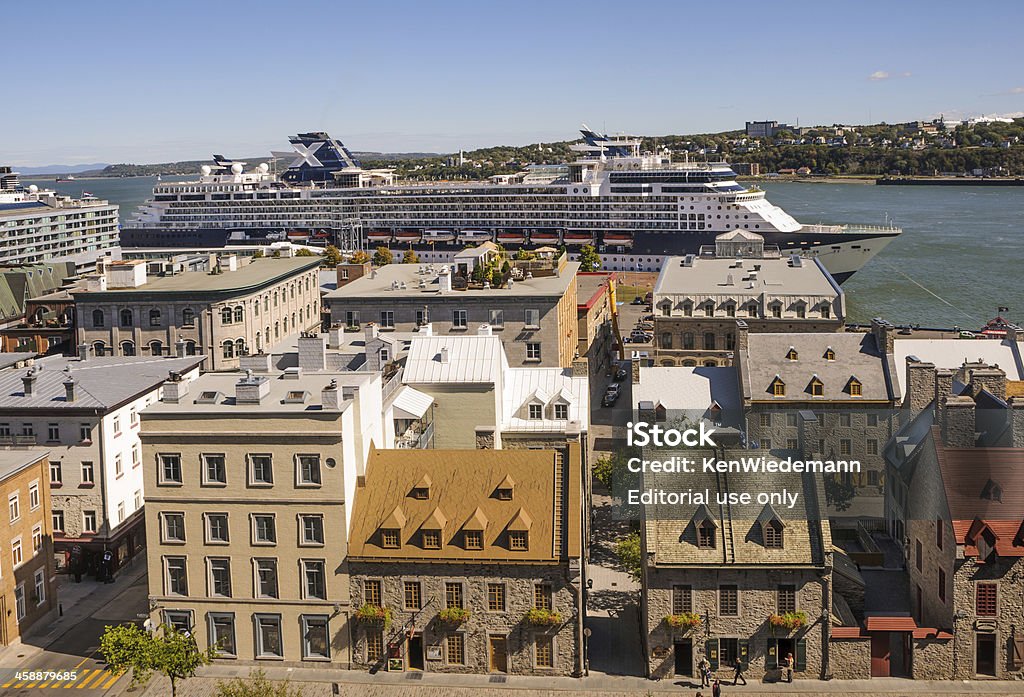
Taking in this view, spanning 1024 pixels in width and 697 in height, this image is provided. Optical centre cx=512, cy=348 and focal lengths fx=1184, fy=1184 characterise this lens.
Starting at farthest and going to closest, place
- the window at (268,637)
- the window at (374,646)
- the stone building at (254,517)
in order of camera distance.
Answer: the window at (268,637)
the window at (374,646)
the stone building at (254,517)

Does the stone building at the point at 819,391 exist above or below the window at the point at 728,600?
above

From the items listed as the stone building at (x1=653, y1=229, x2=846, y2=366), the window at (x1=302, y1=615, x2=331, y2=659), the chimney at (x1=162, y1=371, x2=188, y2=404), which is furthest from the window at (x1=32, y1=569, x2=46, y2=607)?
the stone building at (x1=653, y1=229, x2=846, y2=366)

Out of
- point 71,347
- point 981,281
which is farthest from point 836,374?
point 981,281

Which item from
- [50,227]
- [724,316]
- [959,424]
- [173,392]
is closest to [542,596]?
[173,392]

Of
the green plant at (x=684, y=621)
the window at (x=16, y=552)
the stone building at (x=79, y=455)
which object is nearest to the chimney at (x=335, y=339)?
the stone building at (x=79, y=455)

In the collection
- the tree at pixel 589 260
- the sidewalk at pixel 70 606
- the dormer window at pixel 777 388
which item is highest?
the dormer window at pixel 777 388

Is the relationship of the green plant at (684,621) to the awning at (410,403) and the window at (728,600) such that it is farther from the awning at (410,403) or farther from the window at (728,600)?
the awning at (410,403)
